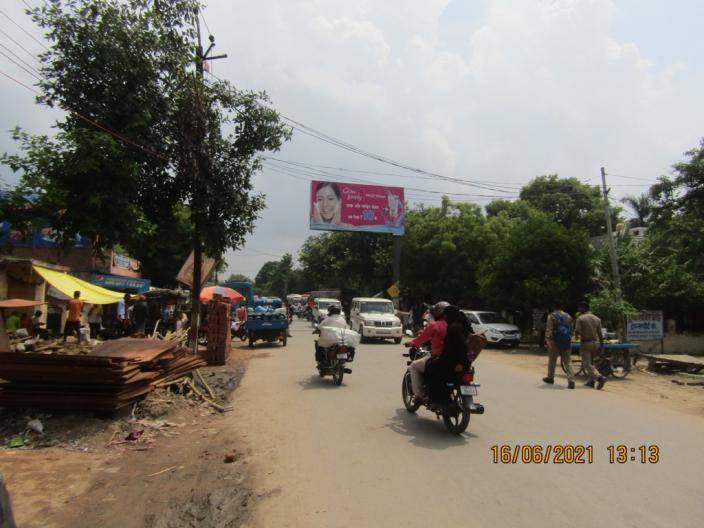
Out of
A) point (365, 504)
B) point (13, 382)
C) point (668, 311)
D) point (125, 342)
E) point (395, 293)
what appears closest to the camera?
point (365, 504)

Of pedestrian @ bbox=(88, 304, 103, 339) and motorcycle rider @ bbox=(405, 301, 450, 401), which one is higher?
motorcycle rider @ bbox=(405, 301, 450, 401)

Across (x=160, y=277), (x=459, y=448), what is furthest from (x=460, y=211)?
(x=459, y=448)

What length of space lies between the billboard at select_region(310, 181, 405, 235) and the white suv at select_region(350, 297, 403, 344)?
747cm

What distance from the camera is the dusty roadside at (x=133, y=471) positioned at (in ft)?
14.8

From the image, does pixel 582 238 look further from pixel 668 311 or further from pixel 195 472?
pixel 195 472

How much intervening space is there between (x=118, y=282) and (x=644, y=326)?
23.1 m

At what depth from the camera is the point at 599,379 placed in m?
10.7

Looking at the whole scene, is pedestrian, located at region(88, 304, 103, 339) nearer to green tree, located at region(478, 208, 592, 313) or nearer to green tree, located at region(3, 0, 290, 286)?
green tree, located at region(3, 0, 290, 286)

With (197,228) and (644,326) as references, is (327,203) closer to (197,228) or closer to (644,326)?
(197,228)

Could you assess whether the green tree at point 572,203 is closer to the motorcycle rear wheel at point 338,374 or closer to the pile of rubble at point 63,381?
the motorcycle rear wheel at point 338,374

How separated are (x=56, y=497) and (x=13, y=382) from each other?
315 cm

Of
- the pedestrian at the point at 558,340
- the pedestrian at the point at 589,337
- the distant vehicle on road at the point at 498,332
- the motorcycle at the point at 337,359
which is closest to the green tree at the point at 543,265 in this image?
the distant vehicle on road at the point at 498,332
